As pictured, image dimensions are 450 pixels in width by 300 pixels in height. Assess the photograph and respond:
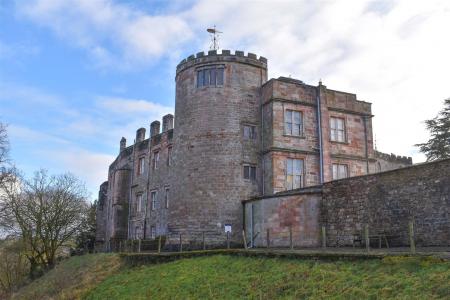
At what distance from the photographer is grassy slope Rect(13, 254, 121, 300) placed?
21.9m

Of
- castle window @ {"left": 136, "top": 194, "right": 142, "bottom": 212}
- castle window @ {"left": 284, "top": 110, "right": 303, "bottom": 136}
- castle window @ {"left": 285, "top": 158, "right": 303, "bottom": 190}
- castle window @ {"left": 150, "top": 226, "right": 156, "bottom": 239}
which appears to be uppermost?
castle window @ {"left": 284, "top": 110, "right": 303, "bottom": 136}

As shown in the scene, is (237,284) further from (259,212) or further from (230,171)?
(230,171)

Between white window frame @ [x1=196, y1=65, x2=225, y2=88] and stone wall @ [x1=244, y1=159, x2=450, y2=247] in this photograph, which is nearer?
stone wall @ [x1=244, y1=159, x2=450, y2=247]

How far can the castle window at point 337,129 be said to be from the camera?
2725cm

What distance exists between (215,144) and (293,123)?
441 centimetres

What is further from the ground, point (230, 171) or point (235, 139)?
point (235, 139)

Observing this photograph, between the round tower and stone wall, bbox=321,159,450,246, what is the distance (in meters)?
5.82

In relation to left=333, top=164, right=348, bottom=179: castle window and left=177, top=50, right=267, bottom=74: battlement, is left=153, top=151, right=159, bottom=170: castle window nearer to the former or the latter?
left=177, top=50, right=267, bottom=74: battlement

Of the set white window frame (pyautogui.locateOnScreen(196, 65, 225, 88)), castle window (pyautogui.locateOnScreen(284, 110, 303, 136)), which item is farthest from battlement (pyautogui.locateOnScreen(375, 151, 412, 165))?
white window frame (pyautogui.locateOnScreen(196, 65, 225, 88))

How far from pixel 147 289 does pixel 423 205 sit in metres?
10.2

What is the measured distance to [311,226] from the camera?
2117 centimetres

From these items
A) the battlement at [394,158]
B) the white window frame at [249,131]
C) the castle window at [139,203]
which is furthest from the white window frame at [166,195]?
the battlement at [394,158]

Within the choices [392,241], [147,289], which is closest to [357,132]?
[392,241]

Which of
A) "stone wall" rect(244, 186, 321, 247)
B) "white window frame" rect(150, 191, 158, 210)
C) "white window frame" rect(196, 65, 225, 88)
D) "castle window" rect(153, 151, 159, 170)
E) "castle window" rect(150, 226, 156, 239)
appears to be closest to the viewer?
"stone wall" rect(244, 186, 321, 247)
